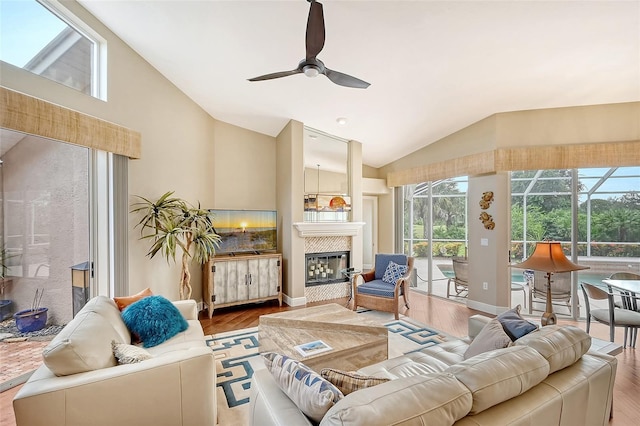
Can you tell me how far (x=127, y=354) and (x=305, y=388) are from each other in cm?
130

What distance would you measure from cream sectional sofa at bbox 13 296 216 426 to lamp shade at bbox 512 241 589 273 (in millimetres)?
2610

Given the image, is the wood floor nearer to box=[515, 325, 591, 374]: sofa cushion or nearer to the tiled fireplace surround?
the tiled fireplace surround

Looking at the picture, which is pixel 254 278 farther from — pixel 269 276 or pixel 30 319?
pixel 30 319

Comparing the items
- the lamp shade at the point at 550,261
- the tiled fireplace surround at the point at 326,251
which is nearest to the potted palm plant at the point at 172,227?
the tiled fireplace surround at the point at 326,251

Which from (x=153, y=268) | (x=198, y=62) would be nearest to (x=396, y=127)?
(x=198, y=62)

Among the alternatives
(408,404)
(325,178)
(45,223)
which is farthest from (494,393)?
(325,178)

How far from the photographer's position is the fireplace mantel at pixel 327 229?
4961 mm

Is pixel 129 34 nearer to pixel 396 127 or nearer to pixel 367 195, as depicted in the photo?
pixel 396 127

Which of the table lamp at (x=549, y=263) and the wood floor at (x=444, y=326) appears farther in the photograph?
the table lamp at (x=549, y=263)

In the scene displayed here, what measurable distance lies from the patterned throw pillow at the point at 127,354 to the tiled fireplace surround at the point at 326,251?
134 inches

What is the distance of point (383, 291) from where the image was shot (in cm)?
428

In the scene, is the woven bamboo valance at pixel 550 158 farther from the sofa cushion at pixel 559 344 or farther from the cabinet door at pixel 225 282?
the cabinet door at pixel 225 282

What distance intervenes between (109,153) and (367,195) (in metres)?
5.05

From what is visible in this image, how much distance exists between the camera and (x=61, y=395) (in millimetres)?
1459
